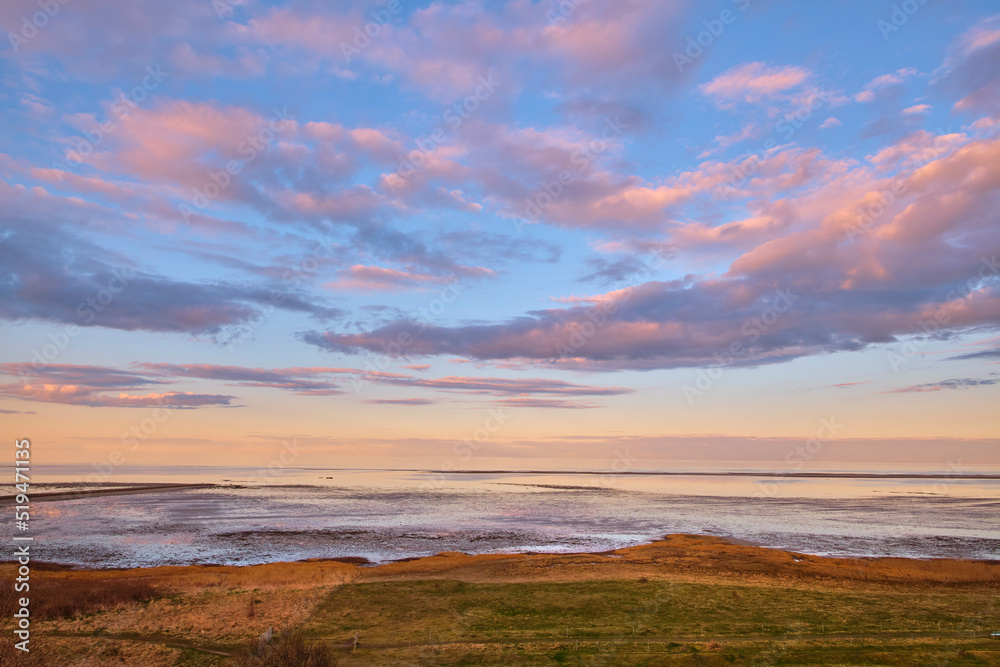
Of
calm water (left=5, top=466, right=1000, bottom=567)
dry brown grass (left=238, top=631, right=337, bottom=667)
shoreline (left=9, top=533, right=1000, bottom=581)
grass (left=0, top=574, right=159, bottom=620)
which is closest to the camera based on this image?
dry brown grass (left=238, top=631, right=337, bottom=667)

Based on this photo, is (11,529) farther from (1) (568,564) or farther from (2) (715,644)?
(2) (715,644)

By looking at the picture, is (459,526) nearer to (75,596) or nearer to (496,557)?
(496,557)

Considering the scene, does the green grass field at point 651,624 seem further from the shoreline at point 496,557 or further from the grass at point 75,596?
the shoreline at point 496,557

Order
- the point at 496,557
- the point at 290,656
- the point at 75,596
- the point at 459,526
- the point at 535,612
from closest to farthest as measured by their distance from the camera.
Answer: the point at 290,656, the point at 535,612, the point at 75,596, the point at 496,557, the point at 459,526

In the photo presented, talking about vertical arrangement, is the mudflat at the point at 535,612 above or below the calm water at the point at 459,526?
above

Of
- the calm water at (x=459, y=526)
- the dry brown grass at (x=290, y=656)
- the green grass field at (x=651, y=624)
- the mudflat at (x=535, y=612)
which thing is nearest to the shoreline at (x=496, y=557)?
the mudflat at (x=535, y=612)

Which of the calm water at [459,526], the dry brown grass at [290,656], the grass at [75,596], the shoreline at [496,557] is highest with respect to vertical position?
the dry brown grass at [290,656]

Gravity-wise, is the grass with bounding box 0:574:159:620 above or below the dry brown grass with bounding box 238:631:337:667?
below

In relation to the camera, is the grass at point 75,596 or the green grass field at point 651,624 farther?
the grass at point 75,596

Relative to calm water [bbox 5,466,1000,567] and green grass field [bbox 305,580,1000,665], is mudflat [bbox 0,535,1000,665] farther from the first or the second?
calm water [bbox 5,466,1000,567]

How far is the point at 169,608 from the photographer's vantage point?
30016mm

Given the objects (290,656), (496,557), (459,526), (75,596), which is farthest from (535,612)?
(459,526)

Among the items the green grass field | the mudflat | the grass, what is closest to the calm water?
the mudflat

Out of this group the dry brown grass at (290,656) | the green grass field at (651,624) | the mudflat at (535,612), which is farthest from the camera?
the mudflat at (535,612)
